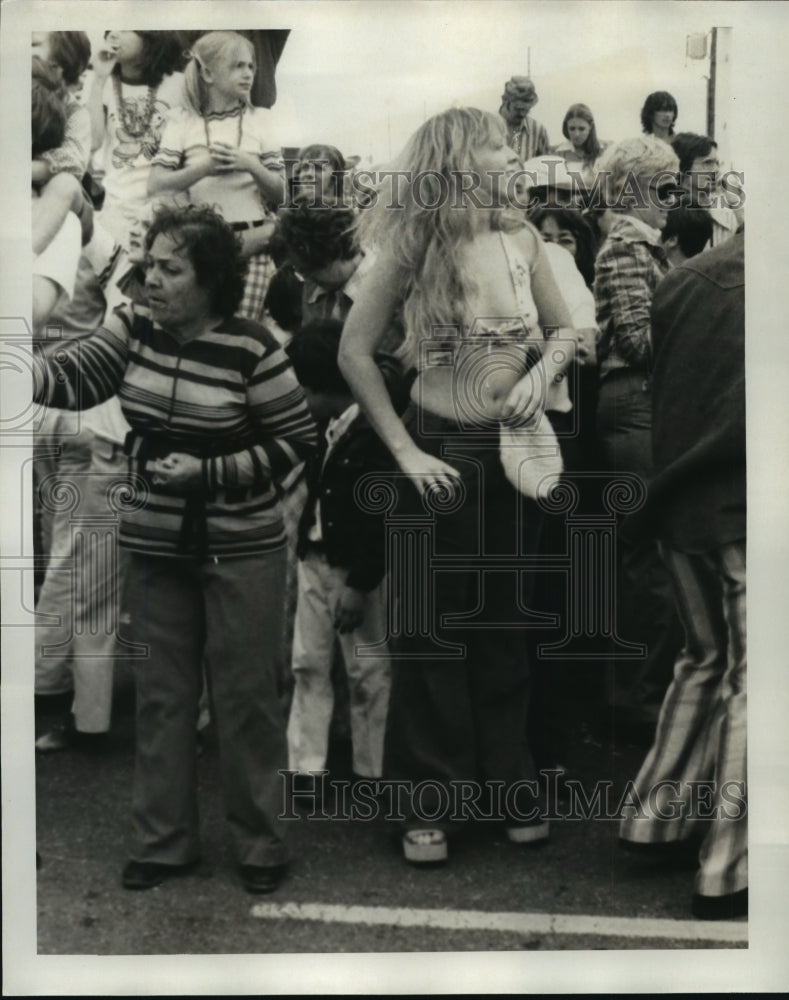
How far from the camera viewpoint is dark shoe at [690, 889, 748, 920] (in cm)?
487

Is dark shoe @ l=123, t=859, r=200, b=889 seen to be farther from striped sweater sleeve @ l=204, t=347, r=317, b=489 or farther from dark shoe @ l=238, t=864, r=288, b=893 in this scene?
striped sweater sleeve @ l=204, t=347, r=317, b=489

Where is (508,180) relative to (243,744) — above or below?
above

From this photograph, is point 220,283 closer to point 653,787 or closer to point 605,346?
point 605,346

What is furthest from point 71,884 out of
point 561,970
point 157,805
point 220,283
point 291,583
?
point 220,283

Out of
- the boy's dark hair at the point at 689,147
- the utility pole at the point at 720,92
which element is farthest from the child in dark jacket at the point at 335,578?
the utility pole at the point at 720,92

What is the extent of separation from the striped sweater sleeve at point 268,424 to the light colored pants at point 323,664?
31 centimetres

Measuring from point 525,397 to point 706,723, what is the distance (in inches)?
44.1

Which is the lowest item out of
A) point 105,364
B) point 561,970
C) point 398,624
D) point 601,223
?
point 561,970

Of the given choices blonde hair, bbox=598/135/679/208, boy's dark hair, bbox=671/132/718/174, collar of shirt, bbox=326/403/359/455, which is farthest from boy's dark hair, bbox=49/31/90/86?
boy's dark hair, bbox=671/132/718/174

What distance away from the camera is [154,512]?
4.74 meters

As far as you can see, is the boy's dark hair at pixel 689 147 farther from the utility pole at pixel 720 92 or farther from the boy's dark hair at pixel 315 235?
the boy's dark hair at pixel 315 235

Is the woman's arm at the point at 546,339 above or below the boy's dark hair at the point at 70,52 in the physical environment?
below

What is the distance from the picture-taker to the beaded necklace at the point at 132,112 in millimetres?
4738

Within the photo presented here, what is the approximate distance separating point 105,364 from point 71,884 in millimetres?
1550
